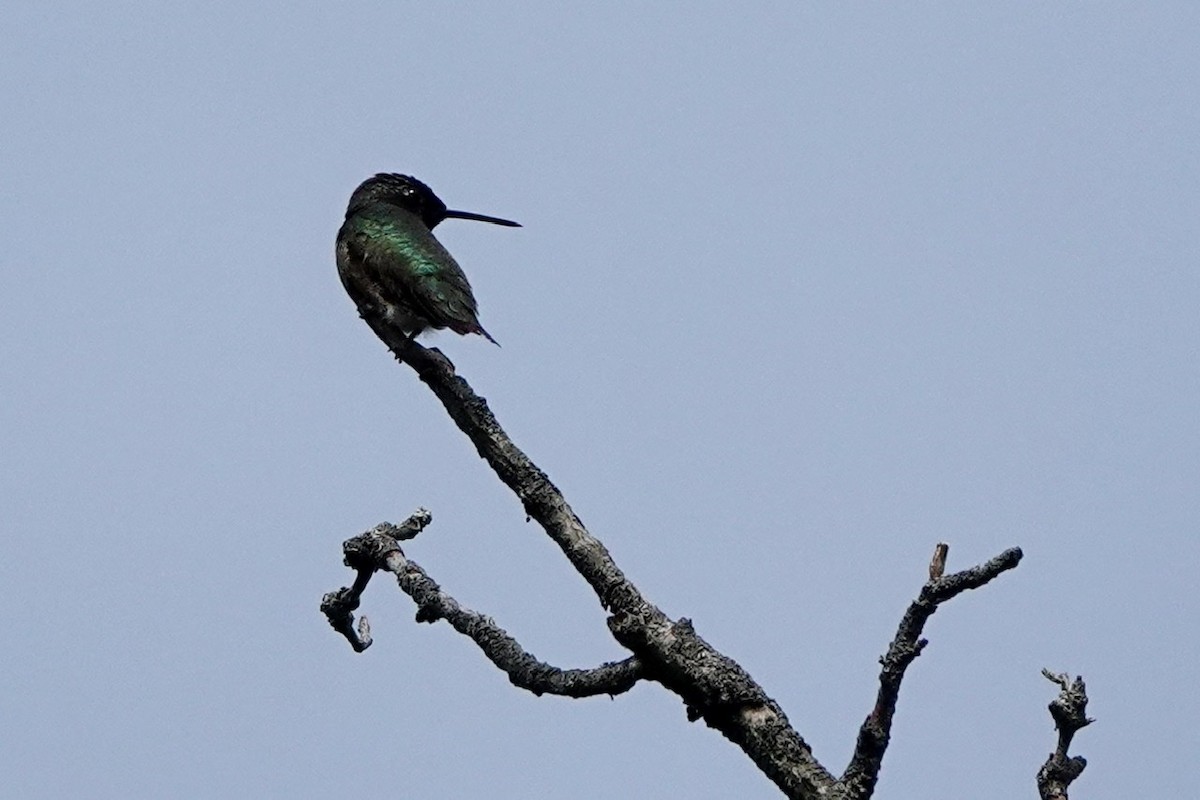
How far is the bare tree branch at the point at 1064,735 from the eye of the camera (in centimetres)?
379

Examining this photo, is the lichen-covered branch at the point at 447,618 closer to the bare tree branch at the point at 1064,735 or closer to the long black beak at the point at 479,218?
the bare tree branch at the point at 1064,735

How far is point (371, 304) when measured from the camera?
9.12 m

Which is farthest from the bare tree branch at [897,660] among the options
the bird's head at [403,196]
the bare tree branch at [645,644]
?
the bird's head at [403,196]

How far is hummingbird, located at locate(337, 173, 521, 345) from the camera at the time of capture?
8.95m

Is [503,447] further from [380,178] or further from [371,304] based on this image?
[380,178]

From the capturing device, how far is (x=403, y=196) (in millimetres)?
11094

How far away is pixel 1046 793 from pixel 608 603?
4.41 ft

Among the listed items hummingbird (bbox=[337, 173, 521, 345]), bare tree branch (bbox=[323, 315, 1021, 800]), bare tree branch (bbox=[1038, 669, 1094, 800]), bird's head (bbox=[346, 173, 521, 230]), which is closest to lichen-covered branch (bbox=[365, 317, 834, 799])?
bare tree branch (bbox=[323, 315, 1021, 800])

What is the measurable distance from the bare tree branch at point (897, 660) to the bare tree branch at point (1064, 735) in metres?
0.38

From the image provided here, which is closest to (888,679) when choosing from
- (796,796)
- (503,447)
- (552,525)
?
(796,796)

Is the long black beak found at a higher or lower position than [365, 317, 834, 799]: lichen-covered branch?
higher

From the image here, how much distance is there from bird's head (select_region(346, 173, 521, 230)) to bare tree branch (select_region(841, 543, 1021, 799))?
7605 millimetres

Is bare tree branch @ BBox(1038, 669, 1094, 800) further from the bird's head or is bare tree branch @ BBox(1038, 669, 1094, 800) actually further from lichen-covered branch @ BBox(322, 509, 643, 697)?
the bird's head

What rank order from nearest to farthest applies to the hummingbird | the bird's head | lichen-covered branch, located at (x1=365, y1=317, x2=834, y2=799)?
lichen-covered branch, located at (x1=365, y1=317, x2=834, y2=799), the hummingbird, the bird's head
